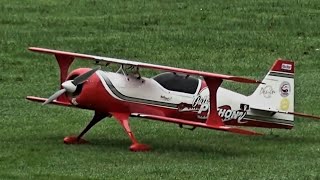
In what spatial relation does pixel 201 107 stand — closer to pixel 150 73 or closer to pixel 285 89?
pixel 285 89

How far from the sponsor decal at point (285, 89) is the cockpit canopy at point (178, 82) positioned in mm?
1353

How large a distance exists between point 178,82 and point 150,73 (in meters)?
7.44

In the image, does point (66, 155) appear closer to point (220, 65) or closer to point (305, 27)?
point (220, 65)

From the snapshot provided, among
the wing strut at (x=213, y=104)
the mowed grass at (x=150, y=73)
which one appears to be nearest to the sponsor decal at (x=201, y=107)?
the mowed grass at (x=150, y=73)

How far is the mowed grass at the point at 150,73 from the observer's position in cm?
1508

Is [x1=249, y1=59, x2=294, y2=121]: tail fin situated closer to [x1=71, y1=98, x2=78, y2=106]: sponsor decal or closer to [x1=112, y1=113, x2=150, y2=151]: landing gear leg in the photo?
[x1=112, y1=113, x2=150, y2=151]: landing gear leg

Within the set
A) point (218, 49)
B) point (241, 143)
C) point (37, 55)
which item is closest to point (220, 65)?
point (218, 49)

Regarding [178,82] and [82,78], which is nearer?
[82,78]

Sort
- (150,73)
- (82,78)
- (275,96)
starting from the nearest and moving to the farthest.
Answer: (82,78) → (275,96) → (150,73)

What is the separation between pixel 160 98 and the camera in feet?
55.6

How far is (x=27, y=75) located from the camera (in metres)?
24.5

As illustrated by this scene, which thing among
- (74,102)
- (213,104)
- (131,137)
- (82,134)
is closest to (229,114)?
(213,104)

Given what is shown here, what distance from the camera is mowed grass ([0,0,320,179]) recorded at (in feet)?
49.5

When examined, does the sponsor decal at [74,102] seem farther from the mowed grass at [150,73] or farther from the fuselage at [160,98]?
the mowed grass at [150,73]
